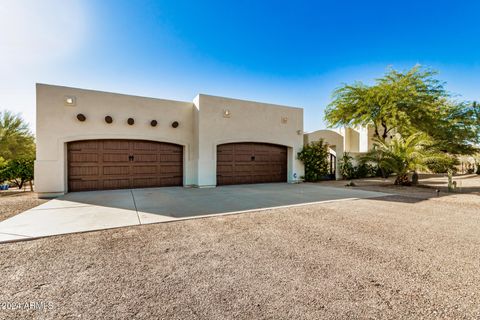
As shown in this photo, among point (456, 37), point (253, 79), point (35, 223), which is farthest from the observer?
point (253, 79)

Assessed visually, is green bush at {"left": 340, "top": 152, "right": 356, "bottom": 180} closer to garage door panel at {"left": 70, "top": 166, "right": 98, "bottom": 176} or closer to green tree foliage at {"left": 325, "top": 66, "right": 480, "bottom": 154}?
green tree foliage at {"left": 325, "top": 66, "right": 480, "bottom": 154}

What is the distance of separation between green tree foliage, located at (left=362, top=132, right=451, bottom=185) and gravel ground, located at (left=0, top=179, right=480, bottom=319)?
20.9 feet

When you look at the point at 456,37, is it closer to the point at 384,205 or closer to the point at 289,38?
the point at 289,38

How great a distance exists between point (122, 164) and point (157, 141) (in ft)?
5.66

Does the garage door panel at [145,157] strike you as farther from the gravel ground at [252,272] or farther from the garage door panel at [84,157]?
the gravel ground at [252,272]

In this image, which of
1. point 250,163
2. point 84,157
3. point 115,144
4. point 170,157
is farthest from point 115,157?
point 250,163

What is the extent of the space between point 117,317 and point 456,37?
15.1m

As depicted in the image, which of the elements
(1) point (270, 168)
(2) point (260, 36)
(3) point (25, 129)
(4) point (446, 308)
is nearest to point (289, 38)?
(2) point (260, 36)

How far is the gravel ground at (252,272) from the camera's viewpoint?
1.85 meters

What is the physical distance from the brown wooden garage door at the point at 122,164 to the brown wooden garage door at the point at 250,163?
2.07 metres

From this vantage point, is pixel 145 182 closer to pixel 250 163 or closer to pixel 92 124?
pixel 92 124

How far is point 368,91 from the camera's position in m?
13.3

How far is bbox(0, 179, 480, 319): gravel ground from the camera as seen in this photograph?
185cm

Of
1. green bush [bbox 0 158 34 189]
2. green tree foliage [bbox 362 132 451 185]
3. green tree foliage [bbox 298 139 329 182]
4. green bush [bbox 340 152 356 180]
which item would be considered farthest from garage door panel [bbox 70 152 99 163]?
green bush [bbox 340 152 356 180]
